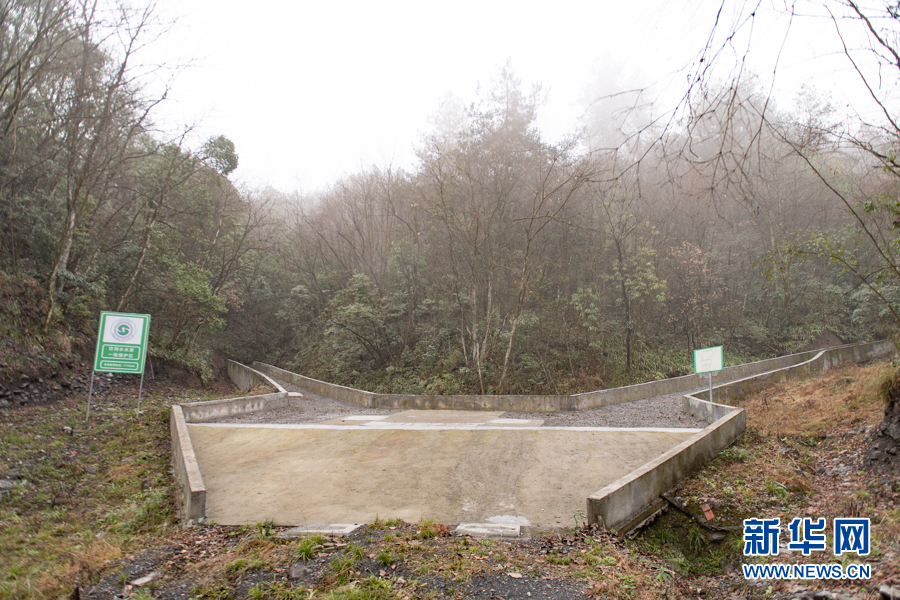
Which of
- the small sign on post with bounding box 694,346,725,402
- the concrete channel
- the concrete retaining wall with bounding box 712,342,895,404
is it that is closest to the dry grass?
the concrete retaining wall with bounding box 712,342,895,404

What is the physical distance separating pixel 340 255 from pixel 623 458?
21099mm

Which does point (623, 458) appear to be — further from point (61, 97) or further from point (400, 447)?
point (61, 97)

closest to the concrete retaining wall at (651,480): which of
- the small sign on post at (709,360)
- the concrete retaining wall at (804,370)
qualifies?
the small sign on post at (709,360)

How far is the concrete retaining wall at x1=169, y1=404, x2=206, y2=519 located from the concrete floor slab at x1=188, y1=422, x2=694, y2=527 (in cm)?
22

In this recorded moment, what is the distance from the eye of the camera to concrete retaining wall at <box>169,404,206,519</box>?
5.23 meters

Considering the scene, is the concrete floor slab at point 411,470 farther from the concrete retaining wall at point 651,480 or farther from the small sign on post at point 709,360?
the small sign on post at point 709,360

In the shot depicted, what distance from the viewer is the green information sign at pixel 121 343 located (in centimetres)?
968

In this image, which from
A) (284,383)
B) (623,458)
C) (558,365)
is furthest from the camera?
(284,383)

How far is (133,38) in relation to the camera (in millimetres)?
12711

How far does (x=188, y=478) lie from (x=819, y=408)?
10.7 metres

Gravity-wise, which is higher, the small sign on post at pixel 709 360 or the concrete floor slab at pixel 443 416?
the small sign on post at pixel 709 360

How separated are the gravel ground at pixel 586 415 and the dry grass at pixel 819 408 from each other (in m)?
1.38

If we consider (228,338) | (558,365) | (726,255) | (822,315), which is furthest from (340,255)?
(822,315)

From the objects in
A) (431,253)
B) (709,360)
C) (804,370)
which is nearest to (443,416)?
(709,360)
